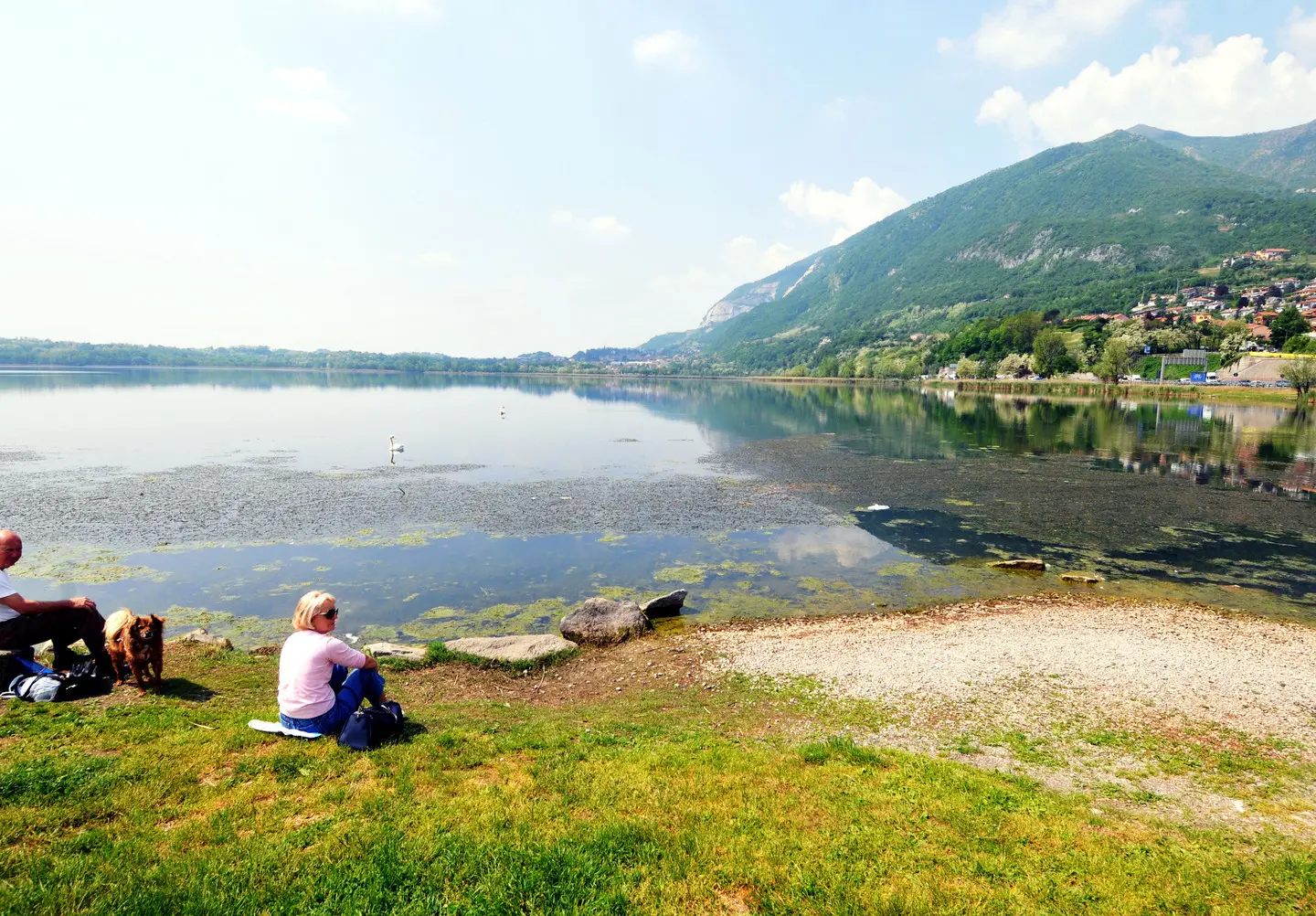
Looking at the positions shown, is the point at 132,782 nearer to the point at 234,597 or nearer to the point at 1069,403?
the point at 234,597

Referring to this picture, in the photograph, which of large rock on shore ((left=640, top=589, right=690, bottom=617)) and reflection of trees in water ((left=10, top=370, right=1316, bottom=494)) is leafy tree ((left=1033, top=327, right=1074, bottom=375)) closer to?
reflection of trees in water ((left=10, top=370, right=1316, bottom=494))

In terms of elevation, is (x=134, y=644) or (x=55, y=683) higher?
(x=134, y=644)

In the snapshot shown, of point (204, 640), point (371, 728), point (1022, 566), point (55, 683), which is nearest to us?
point (371, 728)

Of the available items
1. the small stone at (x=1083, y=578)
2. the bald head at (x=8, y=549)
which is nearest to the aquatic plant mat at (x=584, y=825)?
the bald head at (x=8, y=549)

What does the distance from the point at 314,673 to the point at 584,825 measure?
4624 millimetres

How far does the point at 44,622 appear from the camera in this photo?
34.8ft

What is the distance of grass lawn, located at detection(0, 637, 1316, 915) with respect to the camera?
600 cm

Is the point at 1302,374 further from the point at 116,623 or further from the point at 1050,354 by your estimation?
the point at 116,623

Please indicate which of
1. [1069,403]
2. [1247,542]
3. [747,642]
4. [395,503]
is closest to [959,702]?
[747,642]

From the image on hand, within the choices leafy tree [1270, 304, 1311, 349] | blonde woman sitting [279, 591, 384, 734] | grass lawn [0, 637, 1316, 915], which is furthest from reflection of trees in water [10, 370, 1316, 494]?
leafy tree [1270, 304, 1311, 349]

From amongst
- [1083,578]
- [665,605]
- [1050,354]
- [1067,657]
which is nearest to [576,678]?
[665,605]

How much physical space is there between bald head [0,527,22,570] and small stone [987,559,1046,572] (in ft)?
102

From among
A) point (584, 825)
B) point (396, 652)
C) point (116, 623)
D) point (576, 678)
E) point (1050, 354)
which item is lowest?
point (576, 678)

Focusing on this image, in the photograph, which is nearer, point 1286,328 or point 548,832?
point 548,832
